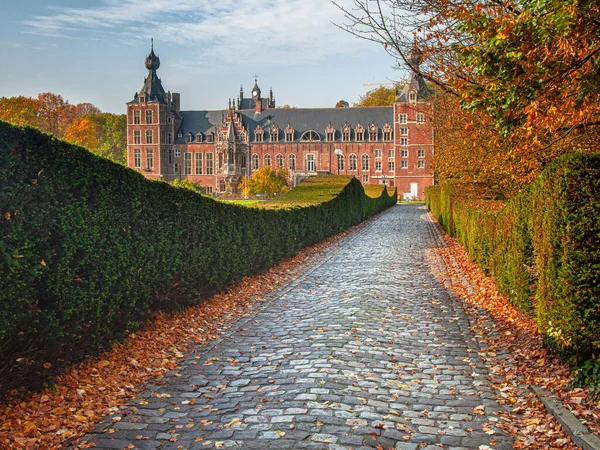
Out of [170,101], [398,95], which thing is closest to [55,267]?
[398,95]

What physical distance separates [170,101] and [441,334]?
8157cm

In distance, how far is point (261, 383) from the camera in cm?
558

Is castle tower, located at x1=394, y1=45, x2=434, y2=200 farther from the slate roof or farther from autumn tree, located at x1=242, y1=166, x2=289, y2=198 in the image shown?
autumn tree, located at x1=242, y1=166, x2=289, y2=198

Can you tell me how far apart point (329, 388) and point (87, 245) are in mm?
2676

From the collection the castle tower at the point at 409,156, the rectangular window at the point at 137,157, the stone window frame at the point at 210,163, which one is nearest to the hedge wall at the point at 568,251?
the castle tower at the point at 409,156

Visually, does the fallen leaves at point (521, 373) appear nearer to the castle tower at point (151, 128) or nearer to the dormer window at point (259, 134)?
the dormer window at point (259, 134)

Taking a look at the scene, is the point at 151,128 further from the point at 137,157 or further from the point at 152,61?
the point at 152,61

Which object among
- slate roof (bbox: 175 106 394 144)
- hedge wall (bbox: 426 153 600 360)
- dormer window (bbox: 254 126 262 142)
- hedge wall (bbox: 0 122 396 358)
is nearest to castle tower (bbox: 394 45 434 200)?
slate roof (bbox: 175 106 394 144)

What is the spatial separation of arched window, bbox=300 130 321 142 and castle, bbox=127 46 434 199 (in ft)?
0.44

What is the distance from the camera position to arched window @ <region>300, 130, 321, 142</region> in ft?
265

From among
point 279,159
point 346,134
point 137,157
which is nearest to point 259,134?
point 279,159

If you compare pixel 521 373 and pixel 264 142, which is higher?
pixel 264 142

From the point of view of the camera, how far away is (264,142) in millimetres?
81812

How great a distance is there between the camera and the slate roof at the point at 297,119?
79500 millimetres
